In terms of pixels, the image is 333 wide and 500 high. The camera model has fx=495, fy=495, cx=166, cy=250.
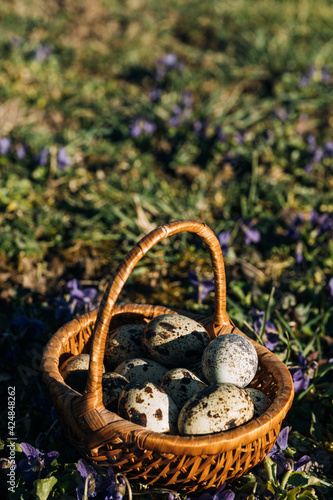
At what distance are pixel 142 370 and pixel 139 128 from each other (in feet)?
9.72

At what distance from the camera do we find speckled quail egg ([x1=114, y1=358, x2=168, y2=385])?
2062mm

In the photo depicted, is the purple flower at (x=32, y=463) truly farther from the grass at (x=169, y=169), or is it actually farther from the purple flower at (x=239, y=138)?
the purple flower at (x=239, y=138)

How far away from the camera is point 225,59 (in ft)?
19.7

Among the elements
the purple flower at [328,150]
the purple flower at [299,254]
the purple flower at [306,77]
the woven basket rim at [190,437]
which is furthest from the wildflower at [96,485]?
the purple flower at [306,77]

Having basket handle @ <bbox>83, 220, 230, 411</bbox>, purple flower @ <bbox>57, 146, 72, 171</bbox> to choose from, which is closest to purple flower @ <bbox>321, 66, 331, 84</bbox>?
purple flower @ <bbox>57, 146, 72, 171</bbox>

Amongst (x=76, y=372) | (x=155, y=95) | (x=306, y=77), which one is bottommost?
(x=76, y=372)

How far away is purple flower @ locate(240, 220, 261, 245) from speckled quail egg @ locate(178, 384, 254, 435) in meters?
1.79

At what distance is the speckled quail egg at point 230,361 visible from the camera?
1944mm

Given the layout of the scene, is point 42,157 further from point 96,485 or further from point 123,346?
point 96,485

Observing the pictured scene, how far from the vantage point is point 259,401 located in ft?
6.48

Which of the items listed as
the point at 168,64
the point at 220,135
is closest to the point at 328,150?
the point at 220,135

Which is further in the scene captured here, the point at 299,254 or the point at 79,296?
the point at 299,254

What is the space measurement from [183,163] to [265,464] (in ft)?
9.66

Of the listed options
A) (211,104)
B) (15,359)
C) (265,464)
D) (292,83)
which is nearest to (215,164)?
(211,104)
